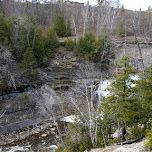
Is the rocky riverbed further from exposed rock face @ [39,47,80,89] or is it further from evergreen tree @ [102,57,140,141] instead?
exposed rock face @ [39,47,80,89]

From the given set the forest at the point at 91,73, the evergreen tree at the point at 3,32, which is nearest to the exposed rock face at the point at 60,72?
the forest at the point at 91,73

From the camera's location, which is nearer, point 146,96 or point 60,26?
point 146,96

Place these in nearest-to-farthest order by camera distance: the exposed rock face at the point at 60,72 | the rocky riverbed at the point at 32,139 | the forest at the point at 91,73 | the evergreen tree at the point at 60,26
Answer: the forest at the point at 91,73, the rocky riverbed at the point at 32,139, the exposed rock face at the point at 60,72, the evergreen tree at the point at 60,26

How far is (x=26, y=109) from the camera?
61.0 feet

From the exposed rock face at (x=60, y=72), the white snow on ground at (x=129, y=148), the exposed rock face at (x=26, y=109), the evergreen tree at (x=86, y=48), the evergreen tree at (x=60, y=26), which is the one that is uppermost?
the evergreen tree at (x=60, y=26)

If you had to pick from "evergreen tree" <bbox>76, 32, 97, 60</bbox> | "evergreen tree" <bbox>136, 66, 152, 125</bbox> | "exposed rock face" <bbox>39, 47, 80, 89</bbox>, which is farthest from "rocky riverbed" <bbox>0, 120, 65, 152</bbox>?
"evergreen tree" <bbox>76, 32, 97, 60</bbox>

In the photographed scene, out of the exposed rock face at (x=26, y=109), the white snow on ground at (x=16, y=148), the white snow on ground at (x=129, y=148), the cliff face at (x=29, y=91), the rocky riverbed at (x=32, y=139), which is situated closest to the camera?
the white snow on ground at (x=129, y=148)

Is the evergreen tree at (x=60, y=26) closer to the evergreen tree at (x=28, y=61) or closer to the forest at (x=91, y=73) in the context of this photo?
the forest at (x=91, y=73)

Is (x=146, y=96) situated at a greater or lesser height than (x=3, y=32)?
lesser

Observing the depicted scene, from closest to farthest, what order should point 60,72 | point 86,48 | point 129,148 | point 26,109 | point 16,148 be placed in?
point 129,148 < point 16,148 < point 26,109 < point 60,72 < point 86,48

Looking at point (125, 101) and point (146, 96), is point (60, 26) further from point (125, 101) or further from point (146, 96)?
point (146, 96)

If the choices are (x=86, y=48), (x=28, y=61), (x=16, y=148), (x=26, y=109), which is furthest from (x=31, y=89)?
(x=86, y=48)

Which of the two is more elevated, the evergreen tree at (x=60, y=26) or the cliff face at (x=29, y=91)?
the evergreen tree at (x=60, y=26)

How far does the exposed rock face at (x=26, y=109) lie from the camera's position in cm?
1686
